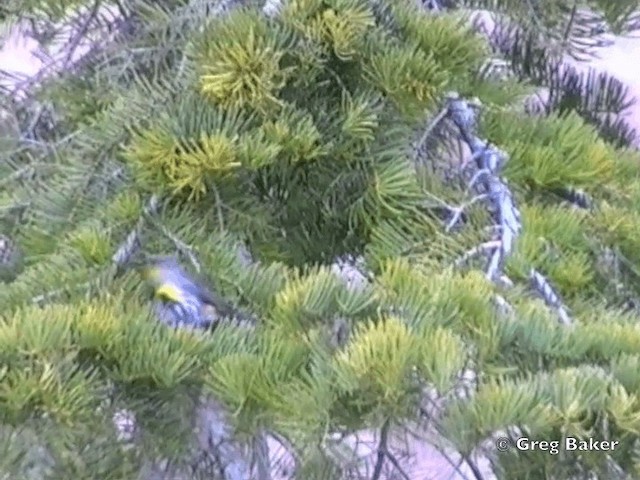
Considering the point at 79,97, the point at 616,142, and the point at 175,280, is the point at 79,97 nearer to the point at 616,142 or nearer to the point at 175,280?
the point at 175,280

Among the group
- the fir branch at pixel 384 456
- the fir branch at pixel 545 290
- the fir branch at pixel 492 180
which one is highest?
the fir branch at pixel 492 180

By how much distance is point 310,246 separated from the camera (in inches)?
24.3

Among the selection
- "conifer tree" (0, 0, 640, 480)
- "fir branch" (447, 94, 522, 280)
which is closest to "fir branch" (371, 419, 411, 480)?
"conifer tree" (0, 0, 640, 480)

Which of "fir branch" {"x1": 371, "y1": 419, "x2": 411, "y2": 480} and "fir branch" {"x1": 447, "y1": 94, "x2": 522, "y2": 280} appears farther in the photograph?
"fir branch" {"x1": 447, "y1": 94, "x2": 522, "y2": 280}

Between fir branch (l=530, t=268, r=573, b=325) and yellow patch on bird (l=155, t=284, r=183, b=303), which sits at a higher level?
fir branch (l=530, t=268, r=573, b=325)

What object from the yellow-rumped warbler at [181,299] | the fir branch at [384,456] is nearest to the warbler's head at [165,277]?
the yellow-rumped warbler at [181,299]

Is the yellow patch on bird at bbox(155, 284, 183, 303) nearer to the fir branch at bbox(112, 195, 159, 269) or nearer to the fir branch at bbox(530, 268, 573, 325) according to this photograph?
the fir branch at bbox(112, 195, 159, 269)

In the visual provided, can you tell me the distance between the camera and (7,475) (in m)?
0.39

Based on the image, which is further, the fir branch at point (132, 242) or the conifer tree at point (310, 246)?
the fir branch at point (132, 242)

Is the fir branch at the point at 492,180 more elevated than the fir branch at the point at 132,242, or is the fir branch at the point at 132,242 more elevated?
the fir branch at the point at 492,180

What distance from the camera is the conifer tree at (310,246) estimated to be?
0.38 m

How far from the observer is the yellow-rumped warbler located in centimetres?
46

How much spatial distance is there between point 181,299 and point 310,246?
16 cm

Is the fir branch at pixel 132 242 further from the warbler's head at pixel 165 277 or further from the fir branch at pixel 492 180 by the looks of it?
the fir branch at pixel 492 180
